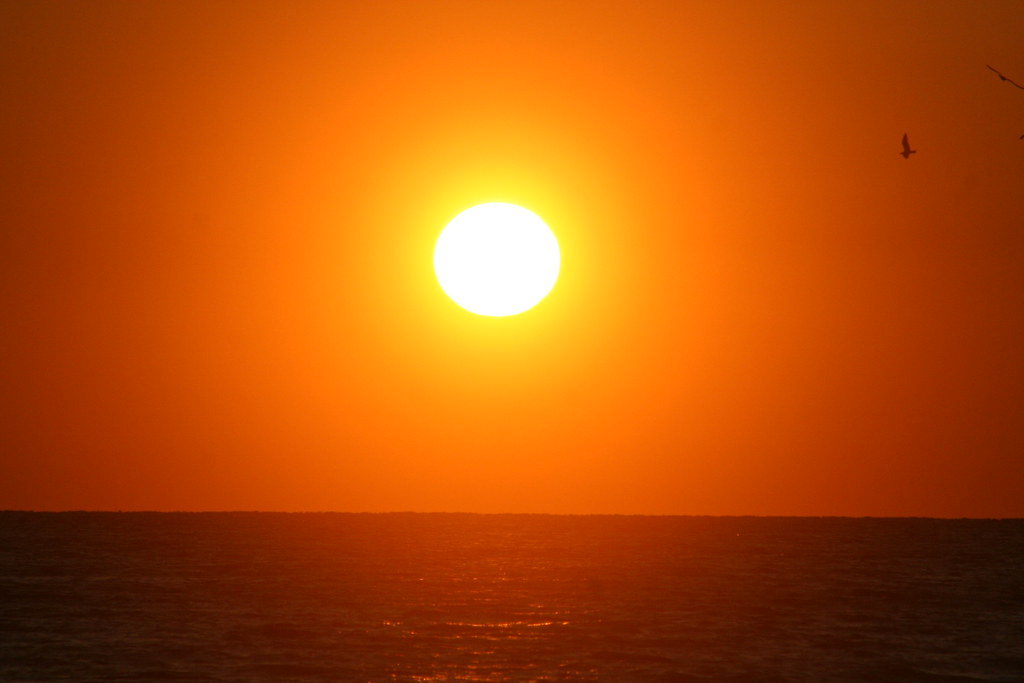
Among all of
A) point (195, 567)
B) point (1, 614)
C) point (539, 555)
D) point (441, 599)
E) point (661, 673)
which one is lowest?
point (661, 673)

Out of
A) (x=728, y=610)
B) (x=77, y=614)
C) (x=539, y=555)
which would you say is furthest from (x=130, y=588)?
(x=539, y=555)

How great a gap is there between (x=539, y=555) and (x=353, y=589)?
5229 centimetres

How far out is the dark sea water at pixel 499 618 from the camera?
164 feet

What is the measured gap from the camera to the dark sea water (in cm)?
4991

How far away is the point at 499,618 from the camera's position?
→ 6694 cm

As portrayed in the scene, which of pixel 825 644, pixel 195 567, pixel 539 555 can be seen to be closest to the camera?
pixel 825 644

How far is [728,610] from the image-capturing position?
7344 centimetres

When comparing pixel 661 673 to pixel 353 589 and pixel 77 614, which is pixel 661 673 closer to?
pixel 77 614

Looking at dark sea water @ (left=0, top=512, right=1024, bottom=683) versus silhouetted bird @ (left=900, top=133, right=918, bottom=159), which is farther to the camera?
dark sea water @ (left=0, top=512, right=1024, bottom=683)

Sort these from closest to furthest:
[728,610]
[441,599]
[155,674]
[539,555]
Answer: [155,674]
[728,610]
[441,599]
[539,555]

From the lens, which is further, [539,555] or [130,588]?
[539,555]

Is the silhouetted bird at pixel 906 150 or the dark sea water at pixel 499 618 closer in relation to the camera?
the silhouetted bird at pixel 906 150

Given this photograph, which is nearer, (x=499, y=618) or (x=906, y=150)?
(x=906, y=150)

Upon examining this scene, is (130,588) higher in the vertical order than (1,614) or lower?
higher
